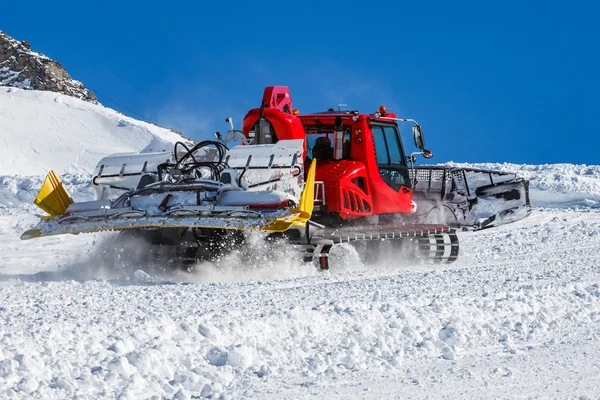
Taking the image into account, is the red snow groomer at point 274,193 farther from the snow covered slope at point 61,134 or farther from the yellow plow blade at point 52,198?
the snow covered slope at point 61,134

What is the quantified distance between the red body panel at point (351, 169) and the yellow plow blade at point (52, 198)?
2.56 meters

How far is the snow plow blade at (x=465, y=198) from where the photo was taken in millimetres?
12789

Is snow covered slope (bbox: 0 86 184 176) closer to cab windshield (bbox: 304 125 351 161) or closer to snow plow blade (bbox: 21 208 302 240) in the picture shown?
cab windshield (bbox: 304 125 351 161)

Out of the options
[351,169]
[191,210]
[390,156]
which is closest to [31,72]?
[390,156]

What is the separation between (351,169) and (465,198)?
12.5 feet

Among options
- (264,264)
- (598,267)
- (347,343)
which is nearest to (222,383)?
(347,343)

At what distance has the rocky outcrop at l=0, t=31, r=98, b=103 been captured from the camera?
88688 mm

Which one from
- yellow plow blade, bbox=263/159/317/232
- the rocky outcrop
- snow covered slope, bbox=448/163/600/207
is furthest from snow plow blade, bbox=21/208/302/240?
the rocky outcrop

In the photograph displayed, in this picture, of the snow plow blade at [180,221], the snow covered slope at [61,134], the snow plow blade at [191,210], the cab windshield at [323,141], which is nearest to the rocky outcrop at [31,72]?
the snow covered slope at [61,134]

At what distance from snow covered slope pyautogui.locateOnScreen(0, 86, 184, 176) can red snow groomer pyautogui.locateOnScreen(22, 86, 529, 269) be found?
28470 mm

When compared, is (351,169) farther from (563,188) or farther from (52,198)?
(563,188)

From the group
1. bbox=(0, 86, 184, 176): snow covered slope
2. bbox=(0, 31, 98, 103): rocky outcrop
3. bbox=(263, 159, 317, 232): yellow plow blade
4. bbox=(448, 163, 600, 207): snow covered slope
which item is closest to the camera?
bbox=(263, 159, 317, 232): yellow plow blade

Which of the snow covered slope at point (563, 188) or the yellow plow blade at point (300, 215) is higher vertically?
the snow covered slope at point (563, 188)

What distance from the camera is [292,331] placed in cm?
495
